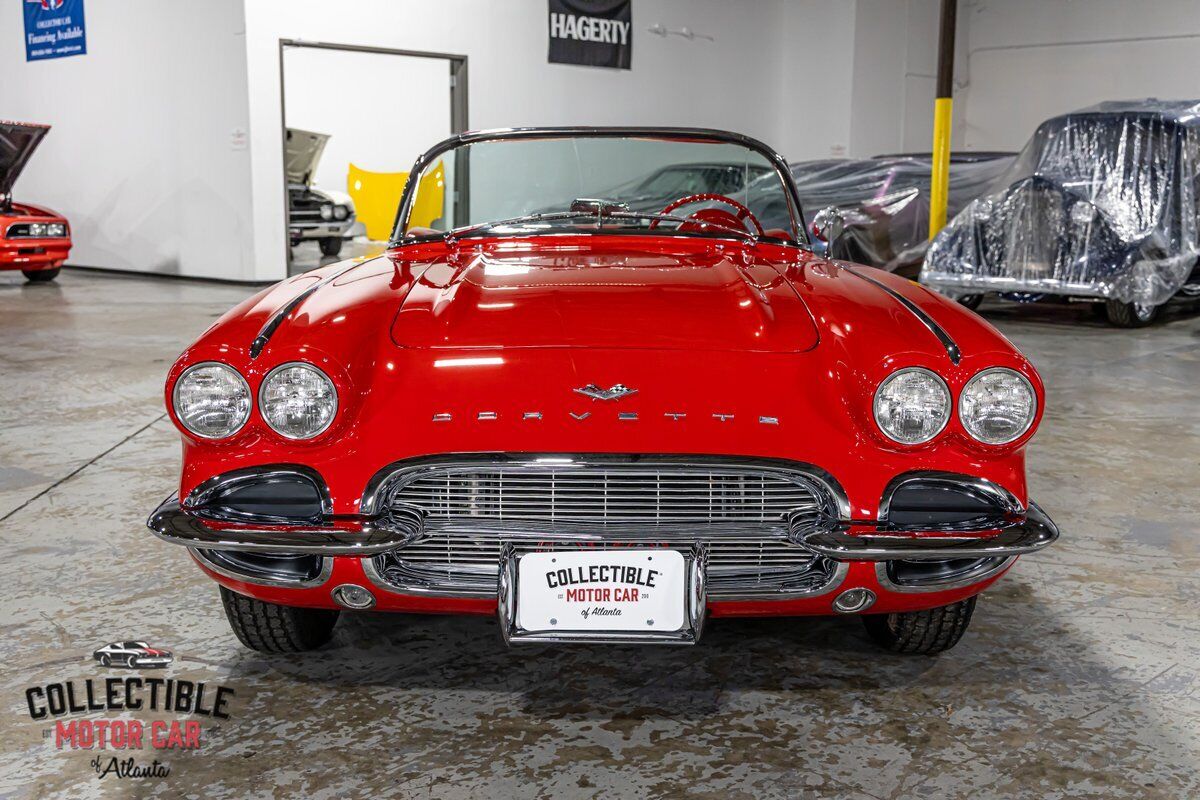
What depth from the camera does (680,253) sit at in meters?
2.77

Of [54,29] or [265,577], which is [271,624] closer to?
[265,577]

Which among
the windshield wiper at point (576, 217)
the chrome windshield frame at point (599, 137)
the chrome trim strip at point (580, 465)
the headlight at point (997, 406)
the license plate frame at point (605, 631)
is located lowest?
the license plate frame at point (605, 631)

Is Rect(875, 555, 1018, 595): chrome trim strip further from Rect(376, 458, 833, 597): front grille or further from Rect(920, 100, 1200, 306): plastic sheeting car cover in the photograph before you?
Rect(920, 100, 1200, 306): plastic sheeting car cover

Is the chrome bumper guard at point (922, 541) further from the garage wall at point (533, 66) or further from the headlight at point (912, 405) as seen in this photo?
the garage wall at point (533, 66)

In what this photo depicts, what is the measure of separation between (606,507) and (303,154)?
39.0 feet

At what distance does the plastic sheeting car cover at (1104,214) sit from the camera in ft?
23.8

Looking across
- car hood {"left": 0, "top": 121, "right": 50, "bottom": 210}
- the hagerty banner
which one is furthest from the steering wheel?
the hagerty banner

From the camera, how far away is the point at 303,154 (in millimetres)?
12922

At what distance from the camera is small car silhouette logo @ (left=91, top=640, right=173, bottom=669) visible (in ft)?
7.57

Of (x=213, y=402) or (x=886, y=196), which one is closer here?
(x=213, y=402)

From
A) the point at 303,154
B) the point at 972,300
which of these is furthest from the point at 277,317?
the point at 303,154

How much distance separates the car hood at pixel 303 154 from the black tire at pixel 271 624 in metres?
10.7

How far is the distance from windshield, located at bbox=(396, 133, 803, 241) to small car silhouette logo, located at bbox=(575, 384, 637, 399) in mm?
1084

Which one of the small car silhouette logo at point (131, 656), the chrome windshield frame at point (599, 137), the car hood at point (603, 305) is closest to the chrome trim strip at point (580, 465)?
the car hood at point (603, 305)
